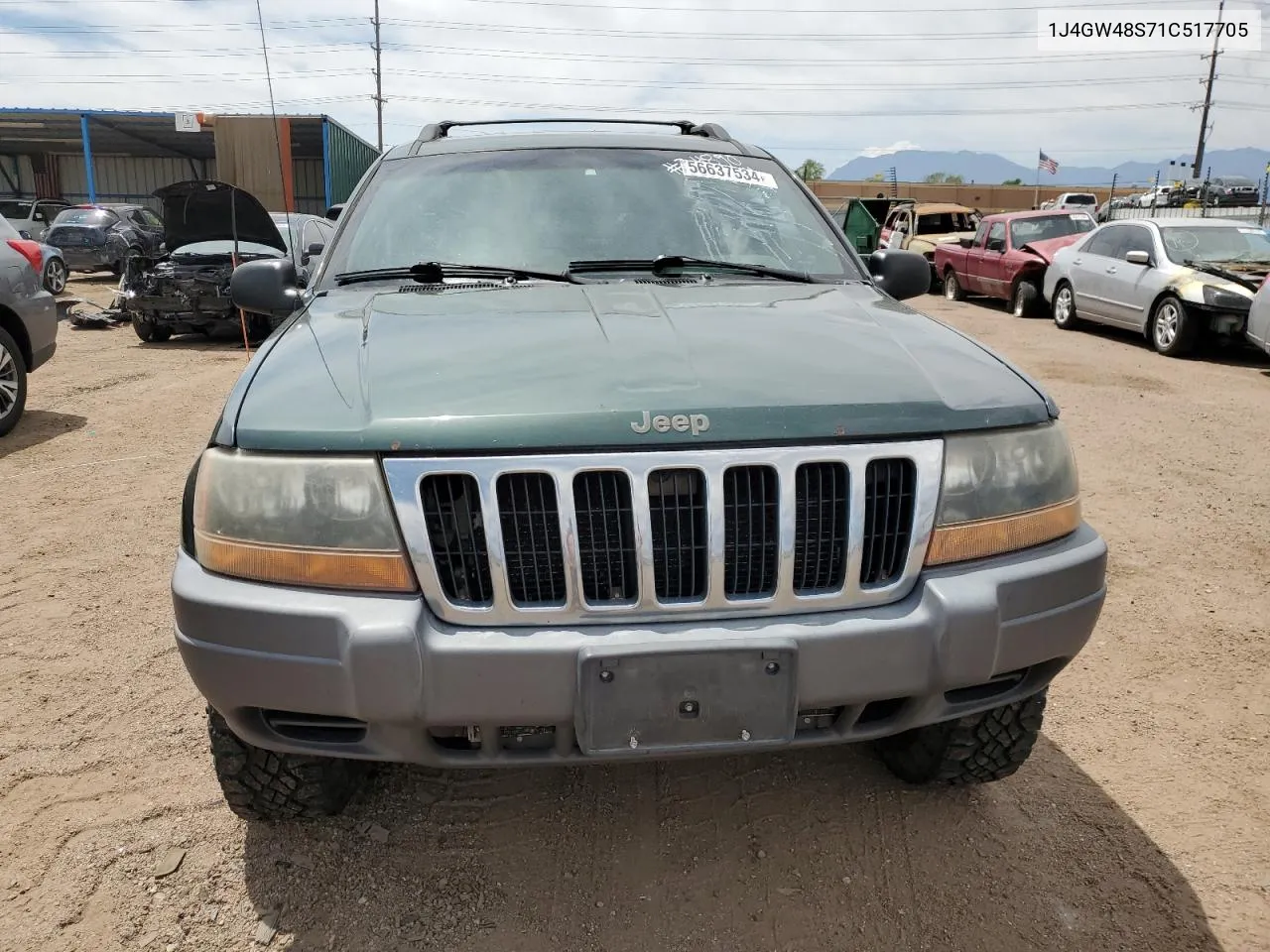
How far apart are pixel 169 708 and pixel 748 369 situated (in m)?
2.31

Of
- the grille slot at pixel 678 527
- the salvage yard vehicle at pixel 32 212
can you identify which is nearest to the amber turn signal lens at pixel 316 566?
the grille slot at pixel 678 527

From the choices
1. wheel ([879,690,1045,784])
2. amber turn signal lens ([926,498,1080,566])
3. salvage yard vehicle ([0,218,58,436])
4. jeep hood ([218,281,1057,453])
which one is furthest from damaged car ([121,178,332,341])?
amber turn signal lens ([926,498,1080,566])

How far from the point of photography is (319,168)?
1426 inches

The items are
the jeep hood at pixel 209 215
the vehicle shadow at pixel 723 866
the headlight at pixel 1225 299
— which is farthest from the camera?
the headlight at pixel 1225 299

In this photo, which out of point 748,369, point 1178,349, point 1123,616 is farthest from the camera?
point 1178,349

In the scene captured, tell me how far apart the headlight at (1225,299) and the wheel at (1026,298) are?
4.21m

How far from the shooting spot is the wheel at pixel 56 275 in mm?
15422

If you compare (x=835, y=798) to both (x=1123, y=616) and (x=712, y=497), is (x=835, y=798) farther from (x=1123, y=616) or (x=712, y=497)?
(x=1123, y=616)

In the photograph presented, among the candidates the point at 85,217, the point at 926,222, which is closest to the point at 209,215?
the point at 85,217

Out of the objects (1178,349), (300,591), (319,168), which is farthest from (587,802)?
(319,168)

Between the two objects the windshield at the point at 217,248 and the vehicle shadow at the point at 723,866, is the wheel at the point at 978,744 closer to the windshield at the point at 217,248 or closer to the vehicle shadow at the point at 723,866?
the vehicle shadow at the point at 723,866

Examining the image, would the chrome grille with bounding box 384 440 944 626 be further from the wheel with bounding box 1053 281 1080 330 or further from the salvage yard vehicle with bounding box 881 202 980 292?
the salvage yard vehicle with bounding box 881 202 980 292

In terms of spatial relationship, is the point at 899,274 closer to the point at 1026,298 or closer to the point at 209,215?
the point at 209,215

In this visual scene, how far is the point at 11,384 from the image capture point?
6.80 meters
